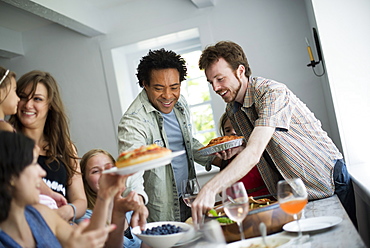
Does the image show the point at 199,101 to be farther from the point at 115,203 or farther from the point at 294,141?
the point at 115,203

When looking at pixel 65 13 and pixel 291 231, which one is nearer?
pixel 291 231

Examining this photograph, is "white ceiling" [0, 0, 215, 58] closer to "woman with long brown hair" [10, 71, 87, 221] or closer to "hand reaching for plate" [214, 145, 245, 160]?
"woman with long brown hair" [10, 71, 87, 221]

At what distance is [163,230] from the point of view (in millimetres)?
1609

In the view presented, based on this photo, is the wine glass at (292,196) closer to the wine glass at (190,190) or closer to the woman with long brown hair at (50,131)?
the wine glass at (190,190)

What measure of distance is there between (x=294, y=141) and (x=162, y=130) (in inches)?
32.8

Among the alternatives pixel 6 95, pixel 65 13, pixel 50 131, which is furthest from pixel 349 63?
pixel 65 13

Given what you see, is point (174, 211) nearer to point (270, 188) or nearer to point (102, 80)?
point (270, 188)

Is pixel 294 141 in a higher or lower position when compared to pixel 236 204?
higher

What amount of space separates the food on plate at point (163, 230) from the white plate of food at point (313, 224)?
0.40 metres

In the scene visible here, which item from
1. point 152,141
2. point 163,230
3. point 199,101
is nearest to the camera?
point 163,230

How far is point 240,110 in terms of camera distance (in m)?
2.35

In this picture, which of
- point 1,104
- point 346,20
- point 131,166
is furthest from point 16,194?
point 346,20

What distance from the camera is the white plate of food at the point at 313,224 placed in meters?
1.45

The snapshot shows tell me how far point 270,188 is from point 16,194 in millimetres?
1391
